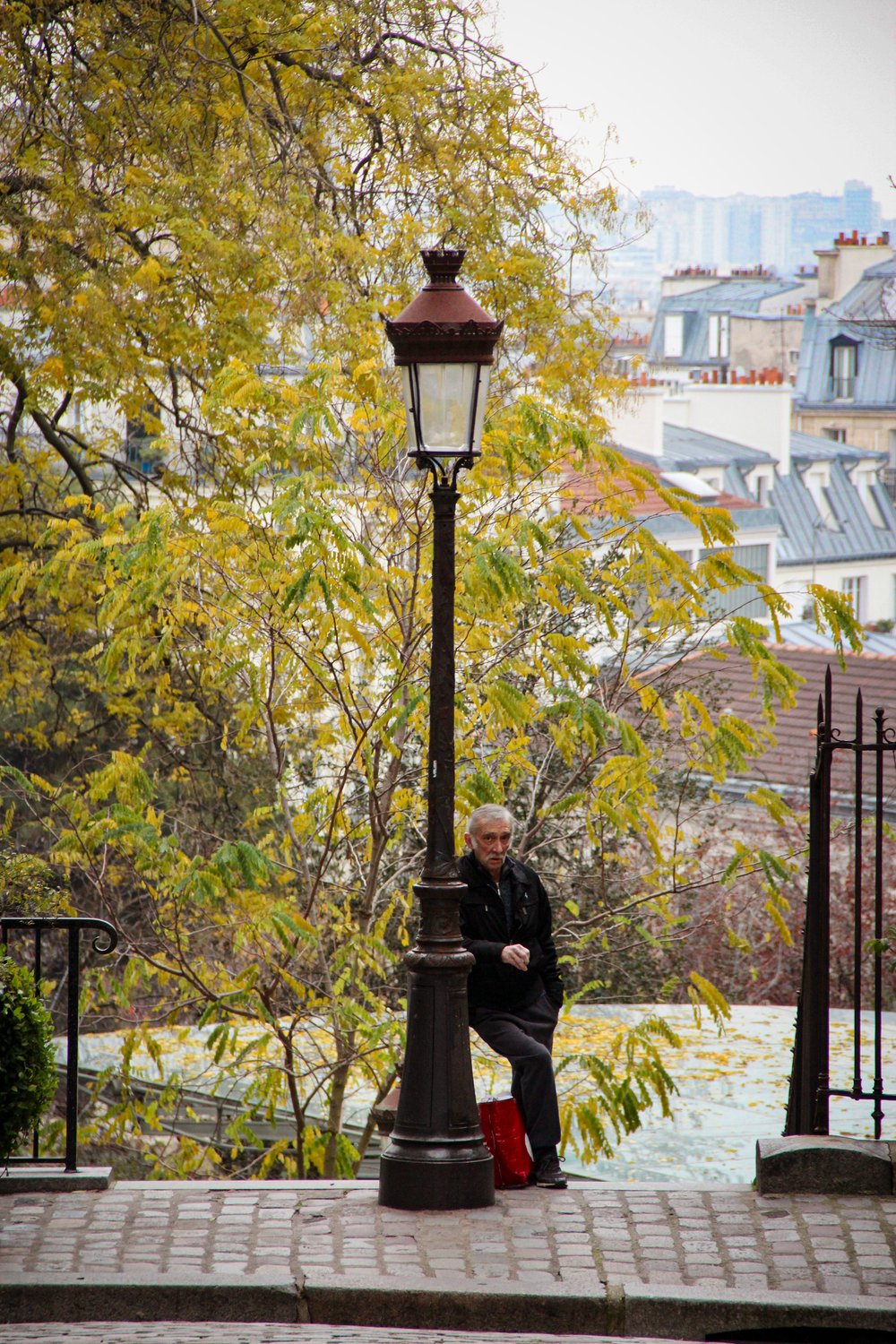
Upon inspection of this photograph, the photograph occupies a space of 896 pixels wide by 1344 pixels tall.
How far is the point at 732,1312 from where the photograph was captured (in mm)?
Answer: 5133

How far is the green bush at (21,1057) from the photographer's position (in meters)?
5.64

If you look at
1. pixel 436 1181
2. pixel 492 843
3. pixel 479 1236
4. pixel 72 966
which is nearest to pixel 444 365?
pixel 492 843

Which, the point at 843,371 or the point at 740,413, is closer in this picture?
the point at 740,413

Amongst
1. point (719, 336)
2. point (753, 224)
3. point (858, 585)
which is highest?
point (753, 224)

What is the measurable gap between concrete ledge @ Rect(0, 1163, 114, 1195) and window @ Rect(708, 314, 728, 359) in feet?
193

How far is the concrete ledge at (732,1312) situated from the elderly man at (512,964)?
138cm

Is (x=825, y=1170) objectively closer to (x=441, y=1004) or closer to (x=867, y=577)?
(x=441, y=1004)

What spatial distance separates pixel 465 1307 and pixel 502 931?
186 cm

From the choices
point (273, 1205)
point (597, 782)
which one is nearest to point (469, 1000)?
point (273, 1205)

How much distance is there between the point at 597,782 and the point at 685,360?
187 feet

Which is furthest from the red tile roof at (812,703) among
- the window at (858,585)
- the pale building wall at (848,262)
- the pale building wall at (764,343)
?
the pale building wall at (764,343)

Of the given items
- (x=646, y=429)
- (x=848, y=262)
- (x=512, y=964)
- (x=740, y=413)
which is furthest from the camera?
(x=848, y=262)

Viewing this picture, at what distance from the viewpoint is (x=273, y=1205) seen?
6.14 metres

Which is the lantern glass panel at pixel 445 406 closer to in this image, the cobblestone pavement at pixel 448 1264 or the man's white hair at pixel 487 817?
the man's white hair at pixel 487 817
